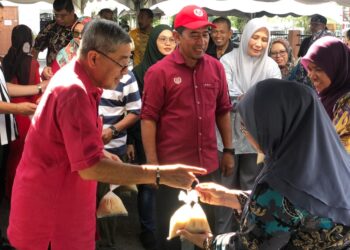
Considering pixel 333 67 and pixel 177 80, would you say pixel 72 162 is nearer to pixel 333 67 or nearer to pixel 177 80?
pixel 177 80

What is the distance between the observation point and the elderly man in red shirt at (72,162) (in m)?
1.76

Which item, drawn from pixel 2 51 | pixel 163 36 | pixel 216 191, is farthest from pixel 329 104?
pixel 2 51

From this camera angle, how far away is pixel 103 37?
1.82 m

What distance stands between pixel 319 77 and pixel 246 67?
41.7 inches

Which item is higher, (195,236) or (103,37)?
(103,37)

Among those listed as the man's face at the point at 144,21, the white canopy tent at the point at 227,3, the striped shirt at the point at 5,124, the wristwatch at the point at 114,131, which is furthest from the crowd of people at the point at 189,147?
the white canopy tent at the point at 227,3

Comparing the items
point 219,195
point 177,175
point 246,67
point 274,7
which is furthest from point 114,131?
point 274,7

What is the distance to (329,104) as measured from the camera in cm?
281

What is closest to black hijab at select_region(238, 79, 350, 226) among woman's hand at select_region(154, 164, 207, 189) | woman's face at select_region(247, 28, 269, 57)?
woman's hand at select_region(154, 164, 207, 189)

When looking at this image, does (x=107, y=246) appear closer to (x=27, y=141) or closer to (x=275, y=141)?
(x=27, y=141)

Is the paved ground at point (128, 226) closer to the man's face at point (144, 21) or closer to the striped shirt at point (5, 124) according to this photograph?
the striped shirt at point (5, 124)

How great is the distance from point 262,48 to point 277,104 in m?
2.37

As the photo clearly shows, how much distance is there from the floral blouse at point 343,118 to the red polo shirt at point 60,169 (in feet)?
4.66

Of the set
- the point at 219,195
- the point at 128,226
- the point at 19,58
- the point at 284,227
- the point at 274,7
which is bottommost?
the point at 128,226
